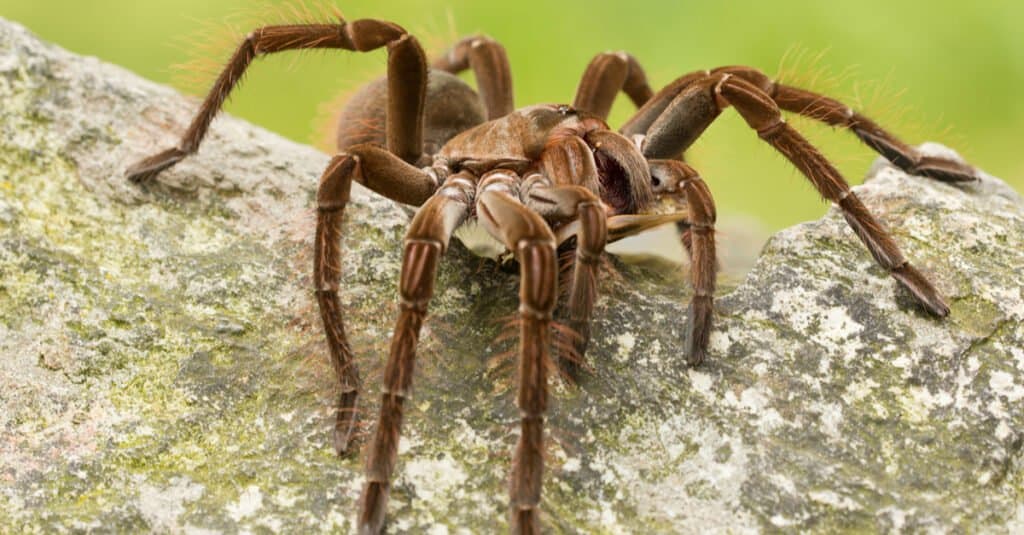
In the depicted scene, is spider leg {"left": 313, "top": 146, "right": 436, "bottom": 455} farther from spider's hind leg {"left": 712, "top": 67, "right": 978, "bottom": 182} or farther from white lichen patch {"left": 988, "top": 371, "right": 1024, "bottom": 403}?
white lichen patch {"left": 988, "top": 371, "right": 1024, "bottom": 403}

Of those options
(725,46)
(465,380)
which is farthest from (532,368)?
(725,46)

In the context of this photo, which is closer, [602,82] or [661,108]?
[661,108]

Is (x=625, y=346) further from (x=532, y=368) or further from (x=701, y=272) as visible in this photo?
(x=532, y=368)

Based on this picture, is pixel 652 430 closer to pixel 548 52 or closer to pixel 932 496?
pixel 932 496

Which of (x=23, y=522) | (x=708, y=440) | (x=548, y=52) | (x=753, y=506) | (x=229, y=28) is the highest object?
(x=548, y=52)

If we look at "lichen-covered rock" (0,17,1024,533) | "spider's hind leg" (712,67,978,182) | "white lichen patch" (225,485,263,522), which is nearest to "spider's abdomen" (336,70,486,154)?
"lichen-covered rock" (0,17,1024,533)

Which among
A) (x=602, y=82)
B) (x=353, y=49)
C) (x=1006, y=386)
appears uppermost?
(x=602, y=82)

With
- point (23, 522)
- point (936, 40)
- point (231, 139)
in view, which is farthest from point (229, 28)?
point (936, 40)

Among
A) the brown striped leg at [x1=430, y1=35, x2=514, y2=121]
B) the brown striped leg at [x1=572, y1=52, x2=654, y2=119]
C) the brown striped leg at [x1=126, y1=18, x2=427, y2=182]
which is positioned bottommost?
the brown striped leg at [x1=126, y1=18, x2=427, y2=182]
